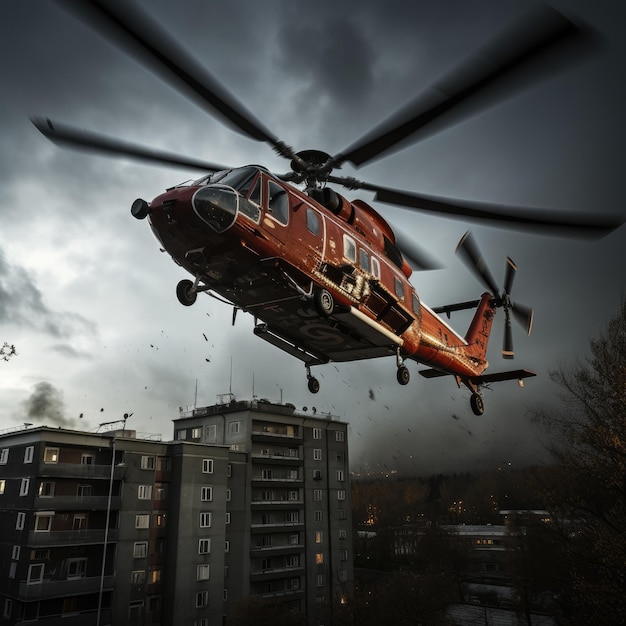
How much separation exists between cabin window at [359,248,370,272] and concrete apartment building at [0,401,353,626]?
31.2 m

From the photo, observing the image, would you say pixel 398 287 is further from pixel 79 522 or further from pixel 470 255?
pixel 79 522

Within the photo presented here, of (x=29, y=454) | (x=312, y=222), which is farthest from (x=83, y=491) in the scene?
(x=312, y=222)

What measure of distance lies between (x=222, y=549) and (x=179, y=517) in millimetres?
5571

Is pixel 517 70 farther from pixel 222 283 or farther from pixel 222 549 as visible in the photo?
pixel 222 549

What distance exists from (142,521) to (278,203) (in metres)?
35.2

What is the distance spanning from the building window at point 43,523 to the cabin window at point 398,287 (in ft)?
105

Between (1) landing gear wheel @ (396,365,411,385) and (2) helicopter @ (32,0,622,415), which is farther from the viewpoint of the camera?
(1) landing gear wheel @ (396,365,411,385)

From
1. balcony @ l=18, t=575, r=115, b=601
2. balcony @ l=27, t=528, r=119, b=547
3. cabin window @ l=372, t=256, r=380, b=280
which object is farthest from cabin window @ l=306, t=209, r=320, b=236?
balcony @ l=18, t=575, r=115, b=601

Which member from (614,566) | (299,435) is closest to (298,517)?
(299,435)

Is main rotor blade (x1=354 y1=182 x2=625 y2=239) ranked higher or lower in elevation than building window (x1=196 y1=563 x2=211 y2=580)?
higher

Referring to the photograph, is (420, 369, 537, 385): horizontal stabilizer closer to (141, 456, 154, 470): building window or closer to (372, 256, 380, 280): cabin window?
(372, 256, 380, 280): cabin window

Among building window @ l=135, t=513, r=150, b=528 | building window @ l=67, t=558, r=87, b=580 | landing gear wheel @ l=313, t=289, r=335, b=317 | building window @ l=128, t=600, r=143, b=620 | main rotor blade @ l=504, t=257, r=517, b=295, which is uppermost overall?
main rotor blade @ l=504, t=257, r=517, b=295

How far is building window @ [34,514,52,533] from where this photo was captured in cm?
3416

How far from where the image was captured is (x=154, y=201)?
11.4 meters
